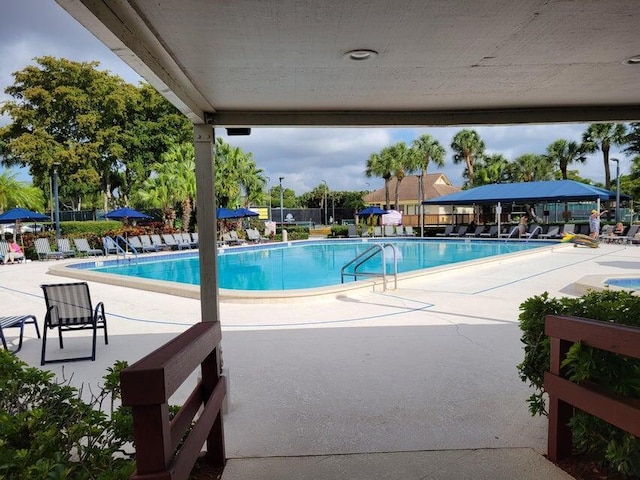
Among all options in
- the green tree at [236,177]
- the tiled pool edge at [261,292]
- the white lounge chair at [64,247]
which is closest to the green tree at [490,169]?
the green tree at [236,177]

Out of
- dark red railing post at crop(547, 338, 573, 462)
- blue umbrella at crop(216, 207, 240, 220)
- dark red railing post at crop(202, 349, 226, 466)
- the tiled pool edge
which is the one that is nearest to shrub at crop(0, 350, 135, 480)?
dark red railing post at crop(202, 349, 226, 466)

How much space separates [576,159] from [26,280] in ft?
133

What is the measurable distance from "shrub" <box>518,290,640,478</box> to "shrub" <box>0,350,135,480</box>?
2.15 metres

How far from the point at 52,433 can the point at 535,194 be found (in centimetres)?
2765

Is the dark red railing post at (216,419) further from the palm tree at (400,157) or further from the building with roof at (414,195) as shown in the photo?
the building with roof at (414,195)

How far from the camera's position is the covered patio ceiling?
2188 millimetres

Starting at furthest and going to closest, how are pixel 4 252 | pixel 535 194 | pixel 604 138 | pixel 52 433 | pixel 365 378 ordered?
pixel 604 138 → pixel 535 194 → pixel 4 252 → pixel 365 378 → pixel 52 433

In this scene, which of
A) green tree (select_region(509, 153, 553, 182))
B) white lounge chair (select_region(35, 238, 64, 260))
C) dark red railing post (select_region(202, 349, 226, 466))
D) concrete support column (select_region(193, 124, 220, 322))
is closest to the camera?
dark red railing post (select_region(202, 349, 226, 466))

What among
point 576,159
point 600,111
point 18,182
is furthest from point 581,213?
point 18,182

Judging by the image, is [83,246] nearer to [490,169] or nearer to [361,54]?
[361,54]

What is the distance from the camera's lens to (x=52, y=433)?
6.08ft

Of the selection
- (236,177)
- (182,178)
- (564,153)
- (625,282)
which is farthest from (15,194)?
(564,153)

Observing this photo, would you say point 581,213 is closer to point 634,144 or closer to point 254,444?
point 634,144

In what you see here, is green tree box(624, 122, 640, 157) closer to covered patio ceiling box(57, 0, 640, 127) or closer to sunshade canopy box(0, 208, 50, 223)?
covered patio ceiling box(57, 0, 640, 127)
